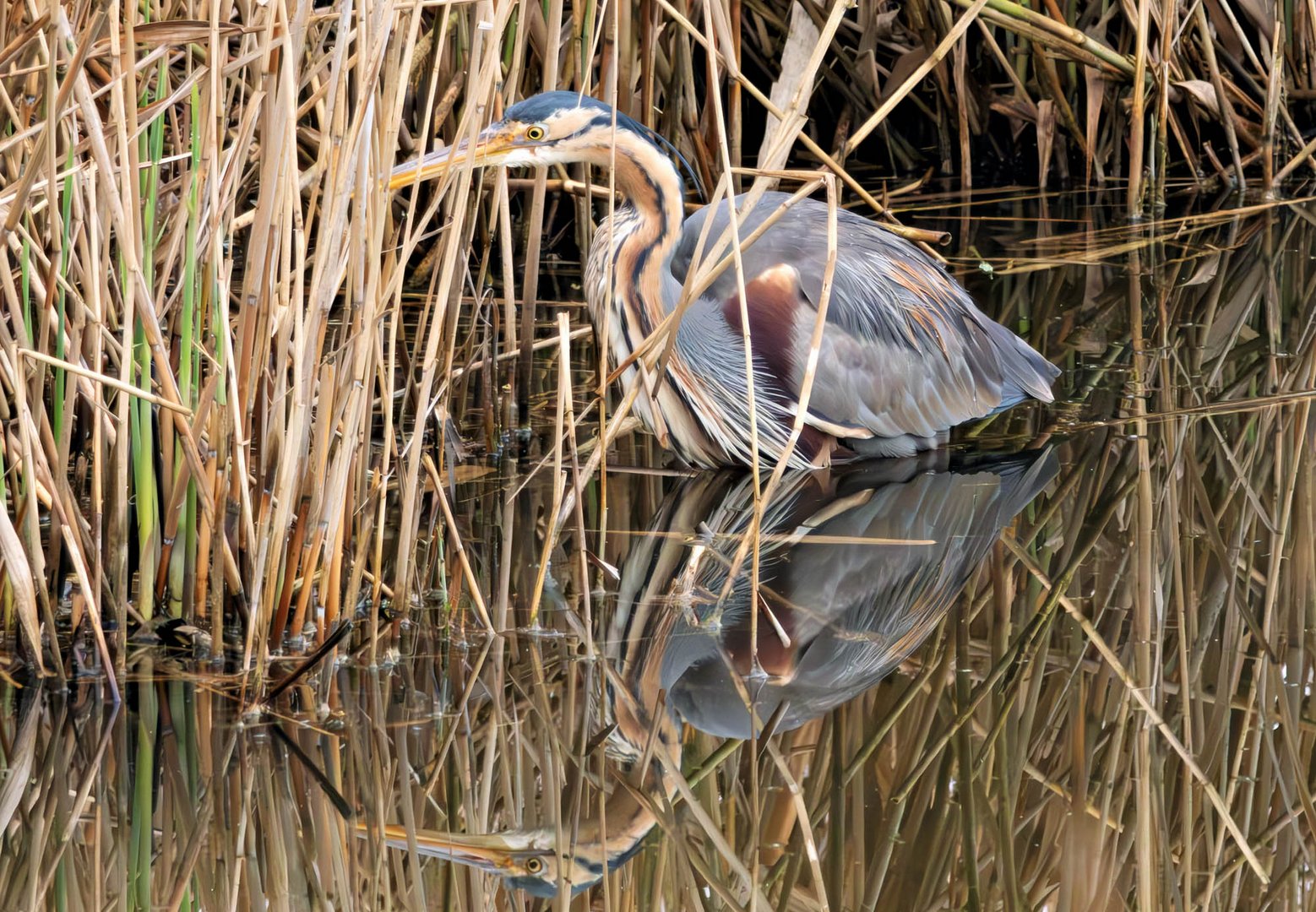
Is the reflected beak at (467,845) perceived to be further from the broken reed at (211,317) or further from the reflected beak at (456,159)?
the reflected beak at (456,159)

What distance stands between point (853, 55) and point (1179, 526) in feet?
11.8

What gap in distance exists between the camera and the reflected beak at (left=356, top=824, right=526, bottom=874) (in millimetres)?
2359

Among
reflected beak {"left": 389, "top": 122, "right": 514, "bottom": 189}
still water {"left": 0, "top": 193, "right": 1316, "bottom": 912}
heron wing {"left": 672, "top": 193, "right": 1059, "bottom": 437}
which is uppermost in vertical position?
reflected beak {"left": 389, "top": 122, "right": 514, "bottom": 189}

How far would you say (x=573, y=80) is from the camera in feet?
15.5

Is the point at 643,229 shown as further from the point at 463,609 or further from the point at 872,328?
the point at 463,609

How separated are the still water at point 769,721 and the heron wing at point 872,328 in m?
0.32

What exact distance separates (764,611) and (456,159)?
1.03 m

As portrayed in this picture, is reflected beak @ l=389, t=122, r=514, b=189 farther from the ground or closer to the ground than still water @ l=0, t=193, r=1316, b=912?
farther from the ground

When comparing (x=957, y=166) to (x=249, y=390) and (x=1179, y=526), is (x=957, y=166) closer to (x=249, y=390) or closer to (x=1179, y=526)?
(x=1179, y=526)

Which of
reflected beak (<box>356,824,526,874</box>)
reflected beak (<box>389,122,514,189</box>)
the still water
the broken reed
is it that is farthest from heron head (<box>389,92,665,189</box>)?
reflected beak (<box>356,824,526,874</box>)

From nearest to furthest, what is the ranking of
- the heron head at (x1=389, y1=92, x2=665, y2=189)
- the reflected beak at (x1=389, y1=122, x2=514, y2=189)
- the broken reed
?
1. the broken reed
2. the reflected beak at (x1=389, y1=122, x2=514, y2=189)
3. the heron head at (x1=389, y1=92, x2=665, y2=189)

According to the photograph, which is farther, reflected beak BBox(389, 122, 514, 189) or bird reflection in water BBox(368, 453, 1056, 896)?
reflected beak BBox(389, 122, 514, 189)

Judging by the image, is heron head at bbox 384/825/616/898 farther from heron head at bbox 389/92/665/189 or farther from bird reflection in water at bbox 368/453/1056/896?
heron head at bbox 389/92/665/189

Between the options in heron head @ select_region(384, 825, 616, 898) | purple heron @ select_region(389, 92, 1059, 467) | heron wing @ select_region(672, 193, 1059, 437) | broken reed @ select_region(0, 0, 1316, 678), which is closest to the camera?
heron head @ select_region(384, 825, 616, 898)
